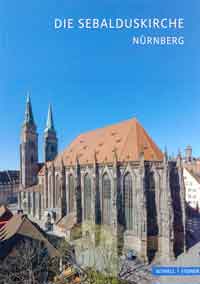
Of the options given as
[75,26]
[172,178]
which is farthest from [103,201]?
[75,26]

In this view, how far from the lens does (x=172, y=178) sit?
30.0 feet

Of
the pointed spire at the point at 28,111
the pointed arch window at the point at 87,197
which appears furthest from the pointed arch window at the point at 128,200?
the pointed spire at the point at 28,111

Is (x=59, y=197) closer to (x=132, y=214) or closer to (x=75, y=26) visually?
(x=132, y=214)

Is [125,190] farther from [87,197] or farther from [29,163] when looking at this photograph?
[29,163]

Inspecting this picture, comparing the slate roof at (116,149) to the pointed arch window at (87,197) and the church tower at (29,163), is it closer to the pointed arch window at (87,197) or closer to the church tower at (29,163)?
the pointed arch window at (87,197)

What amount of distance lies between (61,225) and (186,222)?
174 inches

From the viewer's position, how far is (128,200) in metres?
9.82

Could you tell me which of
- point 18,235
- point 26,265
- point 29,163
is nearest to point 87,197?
point 29,163

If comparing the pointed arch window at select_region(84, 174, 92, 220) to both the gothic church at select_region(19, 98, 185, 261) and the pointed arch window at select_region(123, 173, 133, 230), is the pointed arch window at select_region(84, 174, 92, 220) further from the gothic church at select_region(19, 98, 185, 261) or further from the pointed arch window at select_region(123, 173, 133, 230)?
the pointed arch window at select_region(123, 173, 133, 230)

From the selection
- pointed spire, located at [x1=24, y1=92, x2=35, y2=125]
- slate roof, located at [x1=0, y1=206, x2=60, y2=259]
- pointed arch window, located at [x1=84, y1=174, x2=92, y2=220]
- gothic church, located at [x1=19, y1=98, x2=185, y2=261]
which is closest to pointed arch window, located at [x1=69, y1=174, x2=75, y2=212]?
gothic church, located at [x1=19, y1=98, x2=185, y2=261]

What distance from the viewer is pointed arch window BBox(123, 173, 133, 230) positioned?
9727 millimetres

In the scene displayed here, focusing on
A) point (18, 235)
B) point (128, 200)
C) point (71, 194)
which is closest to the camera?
point (18, 235)

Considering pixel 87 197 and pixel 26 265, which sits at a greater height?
pixel 87 197

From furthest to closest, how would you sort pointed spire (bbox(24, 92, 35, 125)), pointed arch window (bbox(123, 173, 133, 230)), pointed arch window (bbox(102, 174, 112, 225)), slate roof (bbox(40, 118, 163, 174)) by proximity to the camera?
pointed arch window (bbox(102, 174, 112, 225)), pointed arch window (bbox(123, 173, 133, 230)), slate roof (bbox(40, 118, 163, 174)), pointed spire (bbox(24, 92, 35, 125))
